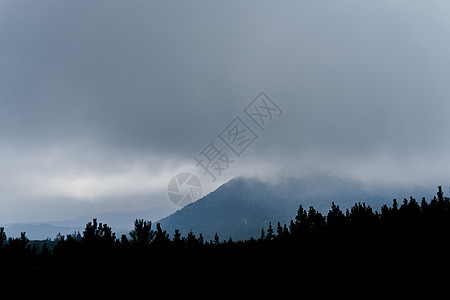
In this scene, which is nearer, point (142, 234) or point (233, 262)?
point (142, 234)

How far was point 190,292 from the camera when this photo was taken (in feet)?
80.5

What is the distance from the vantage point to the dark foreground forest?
2206 centimetres

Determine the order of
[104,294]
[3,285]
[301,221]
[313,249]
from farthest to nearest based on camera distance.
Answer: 1. [301,221]
2. [313,249]
3. [104,294]
4. [3,285]

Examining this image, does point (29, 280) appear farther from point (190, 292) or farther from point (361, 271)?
point (361, 271)

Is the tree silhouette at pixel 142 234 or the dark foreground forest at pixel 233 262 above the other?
the tree silhouette at pixel 142 234

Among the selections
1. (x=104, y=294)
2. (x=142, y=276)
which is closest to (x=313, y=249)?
(x=142, y=276)

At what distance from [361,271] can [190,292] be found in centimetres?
1507

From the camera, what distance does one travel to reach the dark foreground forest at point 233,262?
2206cm

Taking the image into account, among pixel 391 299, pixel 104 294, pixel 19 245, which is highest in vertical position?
pixel 19 245

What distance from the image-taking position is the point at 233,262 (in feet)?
129

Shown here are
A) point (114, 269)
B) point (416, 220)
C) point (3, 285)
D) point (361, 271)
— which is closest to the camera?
point (3, 285)

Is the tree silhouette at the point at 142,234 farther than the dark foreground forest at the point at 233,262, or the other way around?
the tree silhouette at the point at 142,234

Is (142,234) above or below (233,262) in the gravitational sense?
above

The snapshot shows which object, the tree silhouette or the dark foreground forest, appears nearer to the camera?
the dark foreground forest
